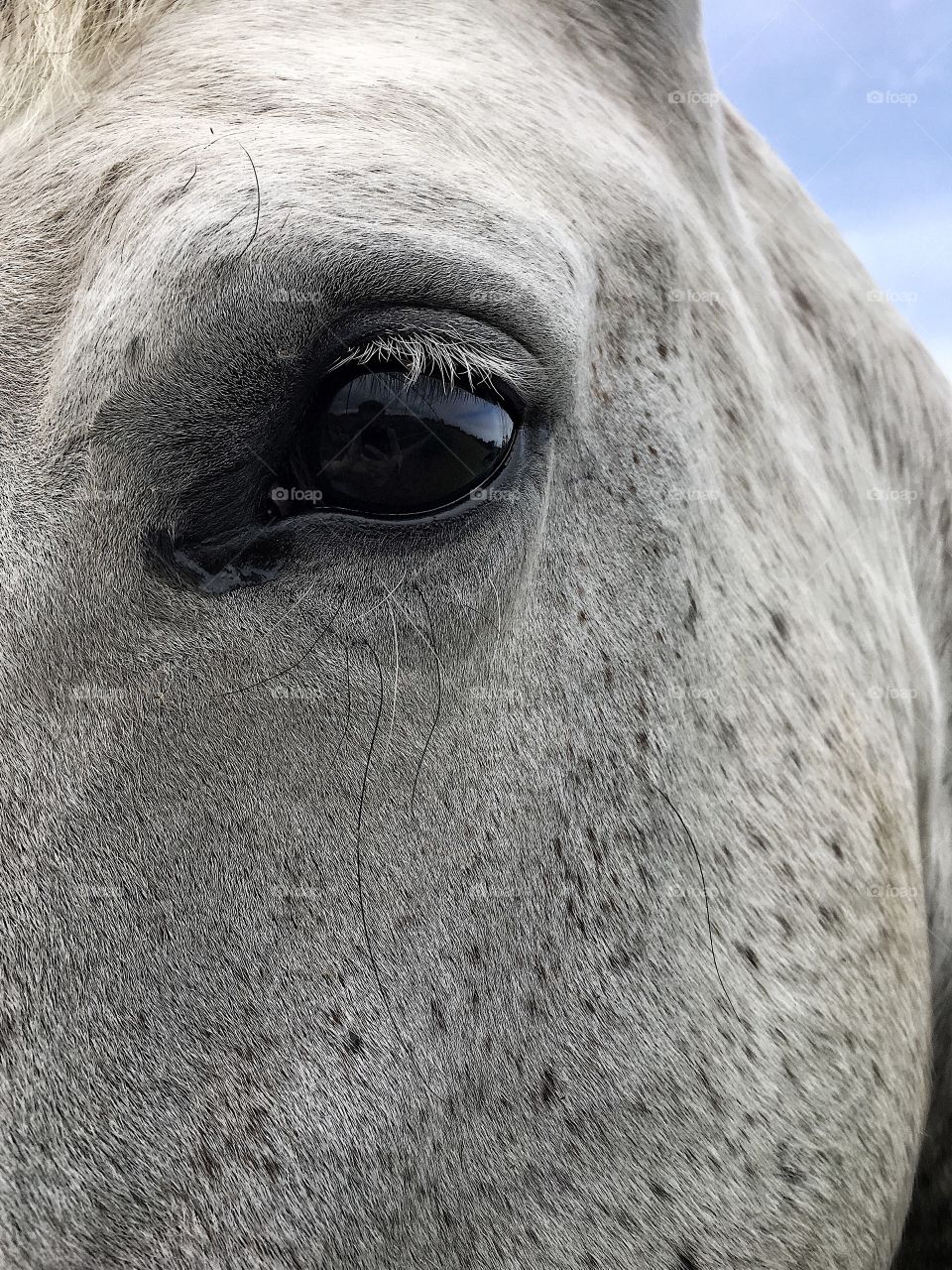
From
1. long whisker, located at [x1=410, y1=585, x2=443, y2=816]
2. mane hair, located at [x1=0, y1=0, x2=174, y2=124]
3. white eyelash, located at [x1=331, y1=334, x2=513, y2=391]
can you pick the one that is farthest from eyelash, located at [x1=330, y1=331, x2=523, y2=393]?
mane hair, located at [x1=0, y1=0, x2=174, y2=124]

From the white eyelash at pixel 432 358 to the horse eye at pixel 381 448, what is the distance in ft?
0.04

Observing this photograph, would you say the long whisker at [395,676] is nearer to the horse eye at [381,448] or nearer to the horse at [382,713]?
the horse at [382,713]

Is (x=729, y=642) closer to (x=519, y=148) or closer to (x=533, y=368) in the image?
(x=533, y=368)

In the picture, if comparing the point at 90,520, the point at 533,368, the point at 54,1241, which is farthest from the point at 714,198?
the point at 54,1241

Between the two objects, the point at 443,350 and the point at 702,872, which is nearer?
the point at 443,350

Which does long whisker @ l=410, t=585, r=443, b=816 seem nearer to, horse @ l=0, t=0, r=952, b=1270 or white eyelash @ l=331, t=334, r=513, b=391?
horse @ l=0, t=0, r=952, b=1270

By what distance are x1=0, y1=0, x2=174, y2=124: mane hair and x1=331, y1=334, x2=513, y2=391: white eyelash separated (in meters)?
0.52

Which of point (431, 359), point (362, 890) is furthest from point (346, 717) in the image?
point (431, 359)

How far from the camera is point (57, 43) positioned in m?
1.36

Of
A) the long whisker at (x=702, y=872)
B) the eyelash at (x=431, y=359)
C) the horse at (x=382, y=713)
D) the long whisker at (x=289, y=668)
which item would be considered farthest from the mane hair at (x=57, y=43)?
the long whisker at (x=702, y=872)

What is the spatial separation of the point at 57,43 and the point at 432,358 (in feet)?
2.12

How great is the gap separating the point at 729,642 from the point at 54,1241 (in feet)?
3.45

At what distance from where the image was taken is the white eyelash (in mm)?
1188

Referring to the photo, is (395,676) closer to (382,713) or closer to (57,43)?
(382,713)
